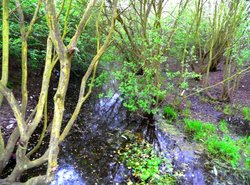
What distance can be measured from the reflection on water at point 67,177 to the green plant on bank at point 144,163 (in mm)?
1133

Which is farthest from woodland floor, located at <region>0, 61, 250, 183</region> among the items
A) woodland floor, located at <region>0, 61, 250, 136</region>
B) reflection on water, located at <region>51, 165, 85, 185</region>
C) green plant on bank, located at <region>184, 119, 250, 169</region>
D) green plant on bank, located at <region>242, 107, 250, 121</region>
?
reflection on water, located at <region>51, 165, 85, 185</region>

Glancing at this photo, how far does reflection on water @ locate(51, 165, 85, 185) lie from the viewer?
410 centimetres

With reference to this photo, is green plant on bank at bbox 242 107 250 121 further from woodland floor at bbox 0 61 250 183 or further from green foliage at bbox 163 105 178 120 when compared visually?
green foliage at bbox 163 105 178 120

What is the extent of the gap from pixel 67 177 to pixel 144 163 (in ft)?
5.61

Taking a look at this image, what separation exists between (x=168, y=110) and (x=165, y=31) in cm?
282

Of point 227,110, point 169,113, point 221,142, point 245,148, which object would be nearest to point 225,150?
point 221,142

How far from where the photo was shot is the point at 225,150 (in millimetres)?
5699

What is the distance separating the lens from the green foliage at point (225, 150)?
18.3 feet

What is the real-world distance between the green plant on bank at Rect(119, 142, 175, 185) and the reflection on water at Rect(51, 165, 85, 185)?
1.13 meters

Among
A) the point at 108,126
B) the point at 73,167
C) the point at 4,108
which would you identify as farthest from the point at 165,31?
the point at 4,108

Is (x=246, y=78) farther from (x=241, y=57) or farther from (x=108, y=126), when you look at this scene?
(x=108, y=126)

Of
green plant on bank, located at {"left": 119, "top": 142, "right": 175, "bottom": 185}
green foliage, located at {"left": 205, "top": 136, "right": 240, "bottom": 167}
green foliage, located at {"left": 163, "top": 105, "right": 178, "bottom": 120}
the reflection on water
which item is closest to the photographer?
the reflection on water

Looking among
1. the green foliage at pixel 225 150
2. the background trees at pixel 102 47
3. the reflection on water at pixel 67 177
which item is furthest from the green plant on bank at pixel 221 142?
the reflection on water at pixel 67 177

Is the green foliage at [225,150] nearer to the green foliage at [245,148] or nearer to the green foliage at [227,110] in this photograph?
the green foliage at [245,148]
